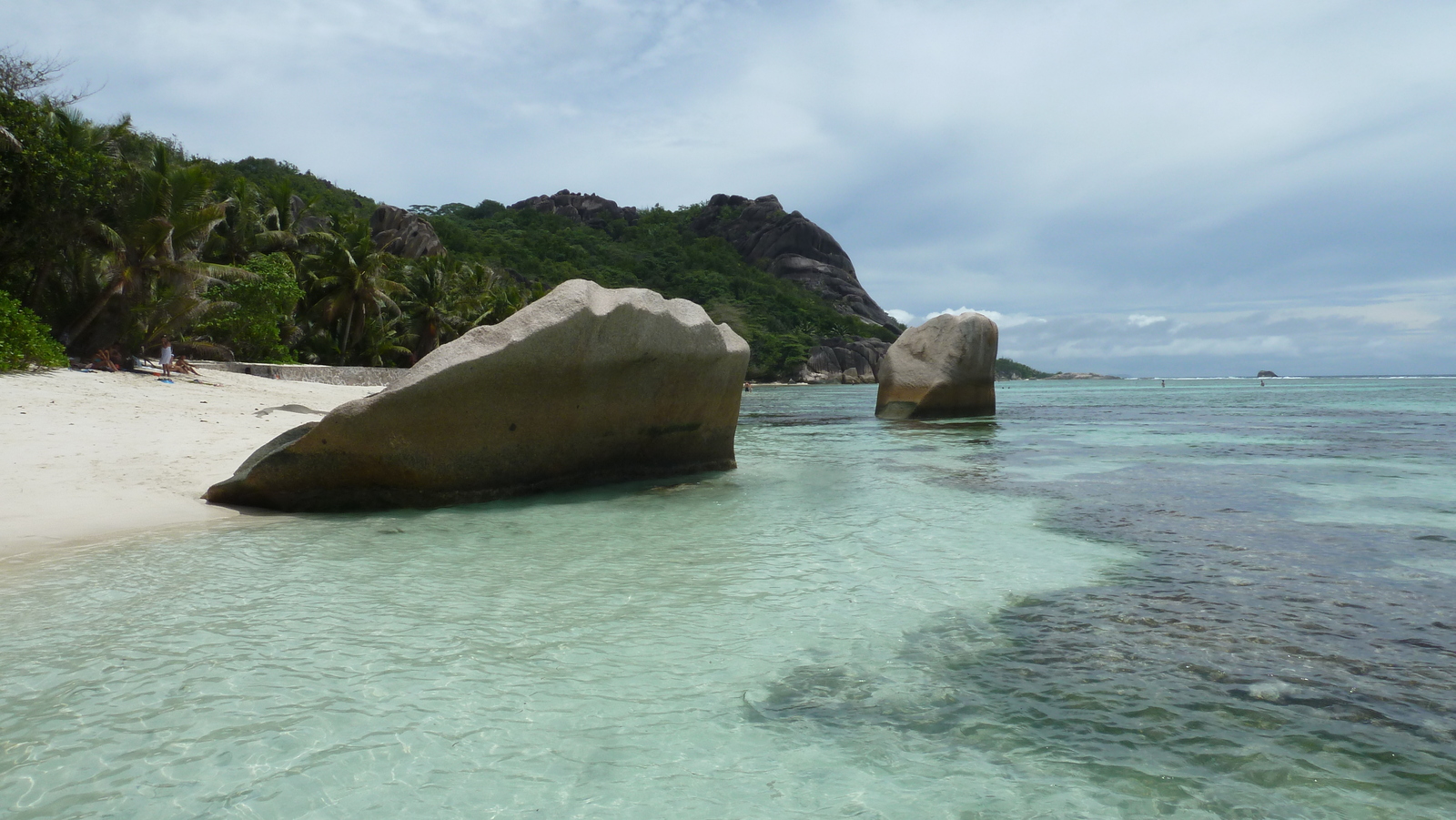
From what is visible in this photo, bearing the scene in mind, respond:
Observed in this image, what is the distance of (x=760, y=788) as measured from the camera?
2396mm

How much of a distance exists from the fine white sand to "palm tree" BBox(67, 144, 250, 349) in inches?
284

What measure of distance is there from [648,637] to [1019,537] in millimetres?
3330

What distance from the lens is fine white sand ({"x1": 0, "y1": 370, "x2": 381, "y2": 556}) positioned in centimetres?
592

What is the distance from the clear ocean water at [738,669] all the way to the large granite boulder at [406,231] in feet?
168

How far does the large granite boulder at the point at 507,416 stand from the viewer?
21.6 ft

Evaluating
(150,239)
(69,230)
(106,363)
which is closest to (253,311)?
(150,239)

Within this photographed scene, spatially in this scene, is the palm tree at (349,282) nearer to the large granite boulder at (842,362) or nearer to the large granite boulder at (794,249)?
the large granite boulder at (842,362)

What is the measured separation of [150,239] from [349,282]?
11760 mm

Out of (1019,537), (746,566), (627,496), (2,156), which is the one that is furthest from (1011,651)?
(2,156)

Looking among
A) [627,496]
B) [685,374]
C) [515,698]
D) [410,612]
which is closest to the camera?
[515,698]

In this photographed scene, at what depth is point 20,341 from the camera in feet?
43.1

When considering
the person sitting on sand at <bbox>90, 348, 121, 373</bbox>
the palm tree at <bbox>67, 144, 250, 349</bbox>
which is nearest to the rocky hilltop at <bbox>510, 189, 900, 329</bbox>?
the palm tree at <bbox>67, 144, 250, 349</bbox>

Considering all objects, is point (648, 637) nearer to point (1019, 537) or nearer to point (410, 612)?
point (410, 612)

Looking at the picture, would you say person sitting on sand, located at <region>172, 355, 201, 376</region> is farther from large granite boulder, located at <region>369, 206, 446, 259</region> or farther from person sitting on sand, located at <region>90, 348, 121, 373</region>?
large granite boulder, located at <region>369, 206, 446, 259</region>
